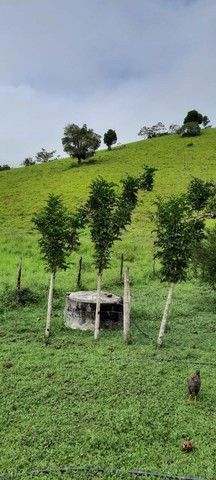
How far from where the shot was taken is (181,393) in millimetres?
9055

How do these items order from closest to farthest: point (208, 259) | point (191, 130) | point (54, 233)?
point (54, 233), point (208, 259), point (191, 130)

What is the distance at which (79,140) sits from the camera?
58406 mm

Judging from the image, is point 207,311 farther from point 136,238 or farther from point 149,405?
point 136,238

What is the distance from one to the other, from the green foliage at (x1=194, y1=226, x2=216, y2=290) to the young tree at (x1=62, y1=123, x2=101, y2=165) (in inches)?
1696

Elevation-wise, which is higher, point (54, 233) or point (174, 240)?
point (54, 233)

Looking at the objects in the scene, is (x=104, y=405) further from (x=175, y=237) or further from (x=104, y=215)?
(x=104, y=215)

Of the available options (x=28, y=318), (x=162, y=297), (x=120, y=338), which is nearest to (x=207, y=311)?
(x=162, y=297)

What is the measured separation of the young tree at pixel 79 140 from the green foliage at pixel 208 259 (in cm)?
4307

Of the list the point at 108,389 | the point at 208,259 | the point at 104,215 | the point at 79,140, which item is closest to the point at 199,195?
the point at 104,215

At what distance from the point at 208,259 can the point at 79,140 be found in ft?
145

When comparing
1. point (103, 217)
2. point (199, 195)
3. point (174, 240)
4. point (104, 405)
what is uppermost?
point (199, 195)

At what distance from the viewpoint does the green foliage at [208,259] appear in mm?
17734

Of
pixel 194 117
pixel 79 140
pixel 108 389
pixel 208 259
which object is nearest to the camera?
pixel 108 389

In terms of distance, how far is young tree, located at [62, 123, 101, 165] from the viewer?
58.3 m
